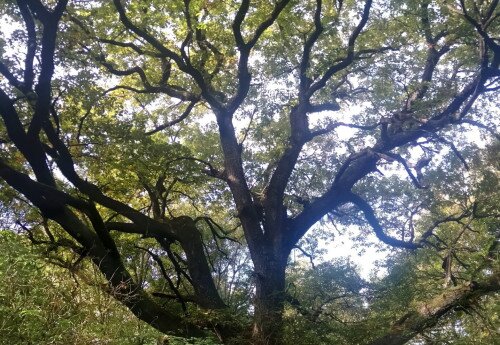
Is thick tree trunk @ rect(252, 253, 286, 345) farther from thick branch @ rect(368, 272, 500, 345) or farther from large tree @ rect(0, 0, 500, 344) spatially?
thick branch @ rect(368, 272, 500, 345)

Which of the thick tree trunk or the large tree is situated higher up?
the large tree

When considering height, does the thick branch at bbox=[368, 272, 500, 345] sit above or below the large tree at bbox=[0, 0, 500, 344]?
below

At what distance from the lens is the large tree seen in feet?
22.3

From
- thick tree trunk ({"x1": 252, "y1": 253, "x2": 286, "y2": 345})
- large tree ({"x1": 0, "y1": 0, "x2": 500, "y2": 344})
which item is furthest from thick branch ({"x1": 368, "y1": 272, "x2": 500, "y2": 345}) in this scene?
thick tree trunk ({"x1": 252, "y1": 253, "x2": 286, "y2": 345})

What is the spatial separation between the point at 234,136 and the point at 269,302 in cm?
354

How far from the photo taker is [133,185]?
364 inches

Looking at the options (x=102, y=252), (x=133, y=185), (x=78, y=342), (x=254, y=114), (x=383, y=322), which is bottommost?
(x=78, y=342)

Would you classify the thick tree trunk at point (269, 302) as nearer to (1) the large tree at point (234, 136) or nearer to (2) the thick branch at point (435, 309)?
(1) the large tree at point (234, 136)

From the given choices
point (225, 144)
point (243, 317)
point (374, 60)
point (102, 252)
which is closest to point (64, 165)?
point (102, 252)

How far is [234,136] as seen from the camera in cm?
895

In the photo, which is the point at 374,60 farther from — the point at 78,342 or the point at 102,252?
the point at 78,342

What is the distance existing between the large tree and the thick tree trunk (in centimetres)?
2

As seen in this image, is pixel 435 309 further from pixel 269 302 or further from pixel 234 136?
pixel 234 136

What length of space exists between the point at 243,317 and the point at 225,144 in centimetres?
347
